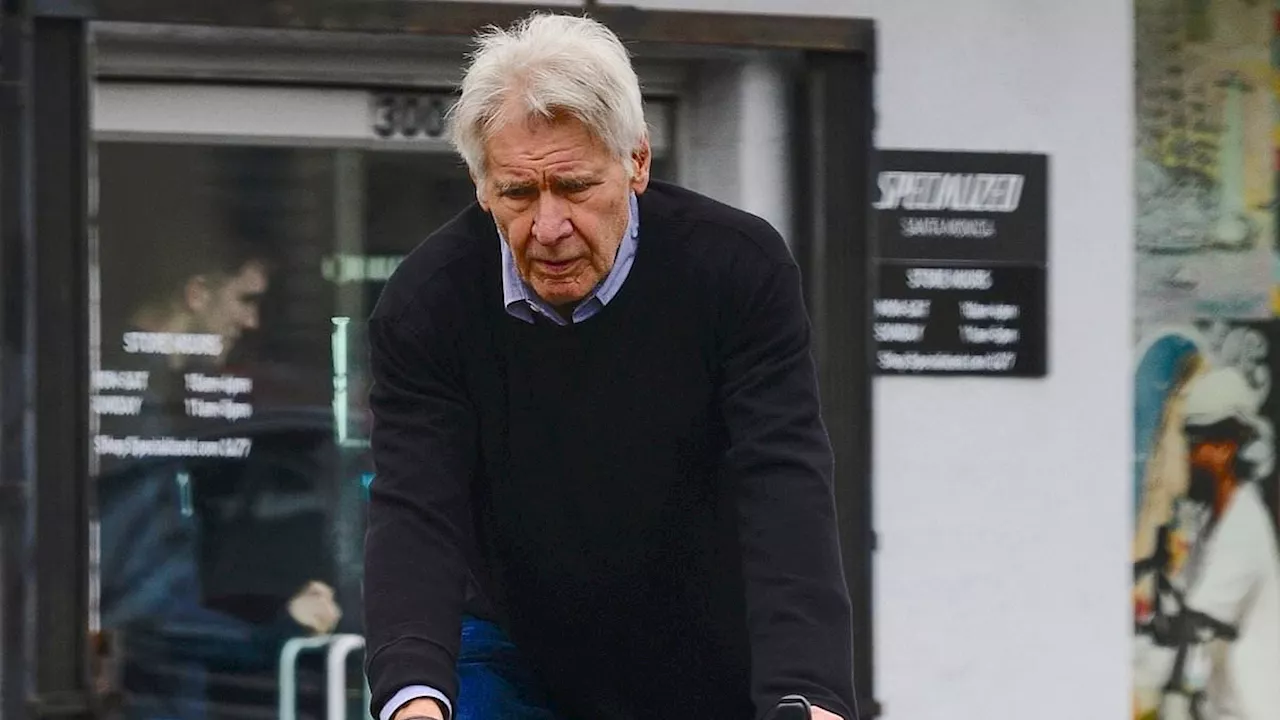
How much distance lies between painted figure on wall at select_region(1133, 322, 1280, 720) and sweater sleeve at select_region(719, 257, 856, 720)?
13.7ft

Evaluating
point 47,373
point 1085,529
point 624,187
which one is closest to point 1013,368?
point 1085,529

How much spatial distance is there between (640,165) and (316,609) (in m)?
3.72

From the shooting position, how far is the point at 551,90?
282cm

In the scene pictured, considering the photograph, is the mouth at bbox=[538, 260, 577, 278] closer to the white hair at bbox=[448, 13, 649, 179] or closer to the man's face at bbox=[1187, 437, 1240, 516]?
the white hair at bbox=[448, 13, 649, 179]

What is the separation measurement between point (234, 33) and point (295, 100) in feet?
1.08

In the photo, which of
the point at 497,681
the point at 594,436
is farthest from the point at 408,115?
the point at 594,436

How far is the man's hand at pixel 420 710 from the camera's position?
282 centimetres

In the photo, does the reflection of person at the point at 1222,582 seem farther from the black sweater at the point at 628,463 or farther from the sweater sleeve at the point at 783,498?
the sweater sleeve at the point at 783,498

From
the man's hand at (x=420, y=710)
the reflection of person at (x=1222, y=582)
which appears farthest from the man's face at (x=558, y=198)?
the reflection of person at (x=1222, y=582)

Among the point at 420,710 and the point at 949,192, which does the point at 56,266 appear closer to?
the point at 949,192

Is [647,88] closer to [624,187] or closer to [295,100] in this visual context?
[295,100]

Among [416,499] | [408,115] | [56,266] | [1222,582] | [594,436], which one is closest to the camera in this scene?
[416,499]

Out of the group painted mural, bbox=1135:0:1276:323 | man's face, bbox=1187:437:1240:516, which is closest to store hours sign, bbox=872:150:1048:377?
painted mural, bbox=1135:0:1276:323

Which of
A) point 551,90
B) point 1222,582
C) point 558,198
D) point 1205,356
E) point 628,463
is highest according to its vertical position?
point 551,90
